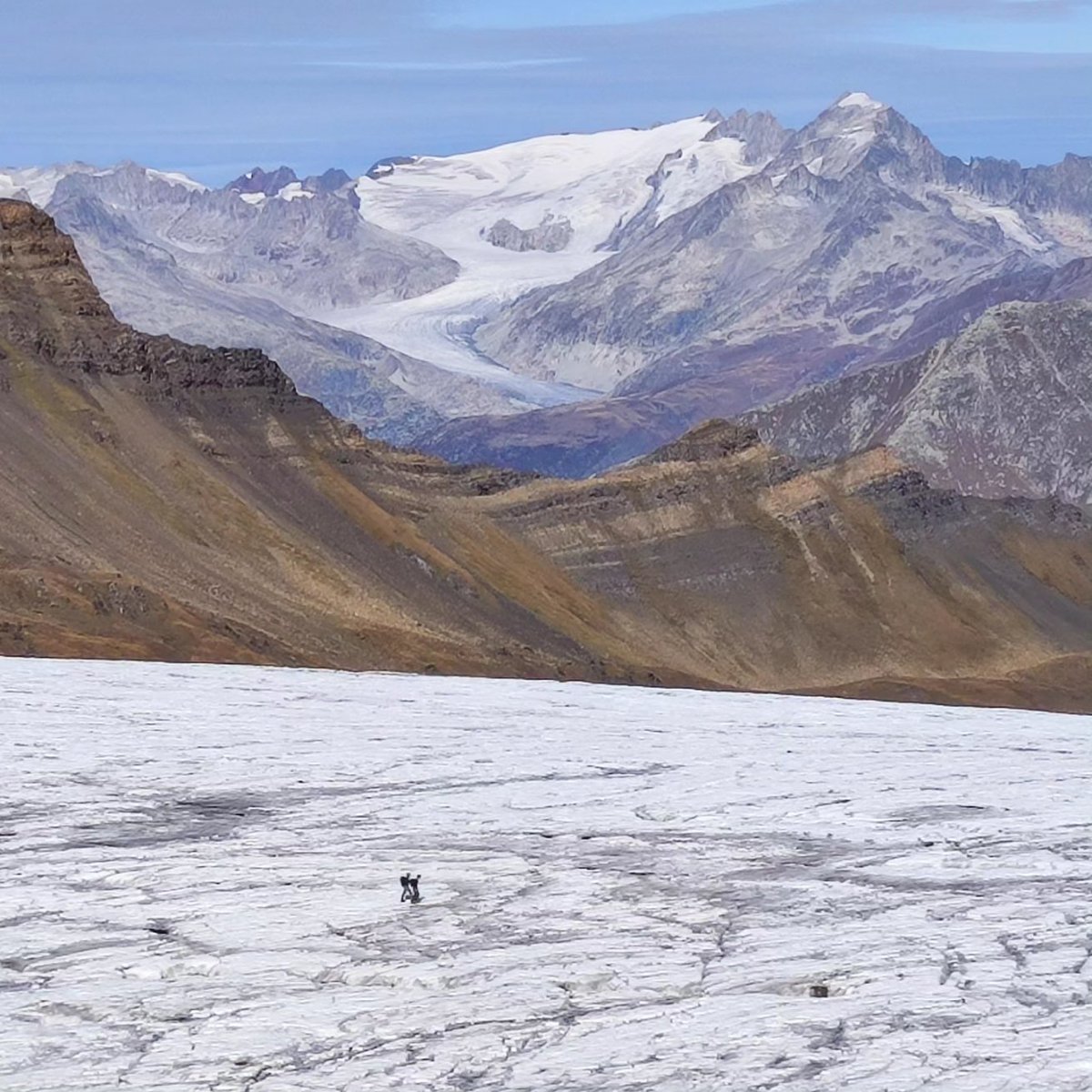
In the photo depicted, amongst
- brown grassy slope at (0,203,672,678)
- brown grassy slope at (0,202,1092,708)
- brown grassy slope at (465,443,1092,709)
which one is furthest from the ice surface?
brown grassy slope at (465,443,1092,709)

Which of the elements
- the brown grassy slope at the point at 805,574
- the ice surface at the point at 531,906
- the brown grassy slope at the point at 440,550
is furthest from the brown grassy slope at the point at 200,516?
the ice surface at the point at 531,906

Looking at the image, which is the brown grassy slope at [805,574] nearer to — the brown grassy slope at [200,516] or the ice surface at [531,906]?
the brown grassy slope at [200,516]

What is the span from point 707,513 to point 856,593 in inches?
430

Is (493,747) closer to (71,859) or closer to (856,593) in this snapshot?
(71,859)

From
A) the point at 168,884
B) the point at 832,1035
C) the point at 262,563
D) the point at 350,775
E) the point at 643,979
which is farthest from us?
the point at 262,563

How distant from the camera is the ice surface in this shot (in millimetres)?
12781

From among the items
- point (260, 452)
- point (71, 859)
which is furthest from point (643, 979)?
point (260, 452)

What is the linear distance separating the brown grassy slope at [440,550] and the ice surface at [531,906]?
1416 inches

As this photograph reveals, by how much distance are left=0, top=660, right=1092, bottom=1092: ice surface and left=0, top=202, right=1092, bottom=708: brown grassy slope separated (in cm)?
3596

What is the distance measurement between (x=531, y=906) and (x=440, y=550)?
83337 mm

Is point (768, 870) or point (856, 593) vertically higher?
point (856, 593)

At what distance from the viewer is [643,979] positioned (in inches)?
A: 573

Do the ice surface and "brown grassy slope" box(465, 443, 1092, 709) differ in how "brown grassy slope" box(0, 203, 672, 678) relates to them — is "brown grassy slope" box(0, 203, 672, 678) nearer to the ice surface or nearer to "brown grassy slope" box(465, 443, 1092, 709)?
"brown grassy slope" box(465, 443, 1092, 709)

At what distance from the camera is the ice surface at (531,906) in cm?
1278
